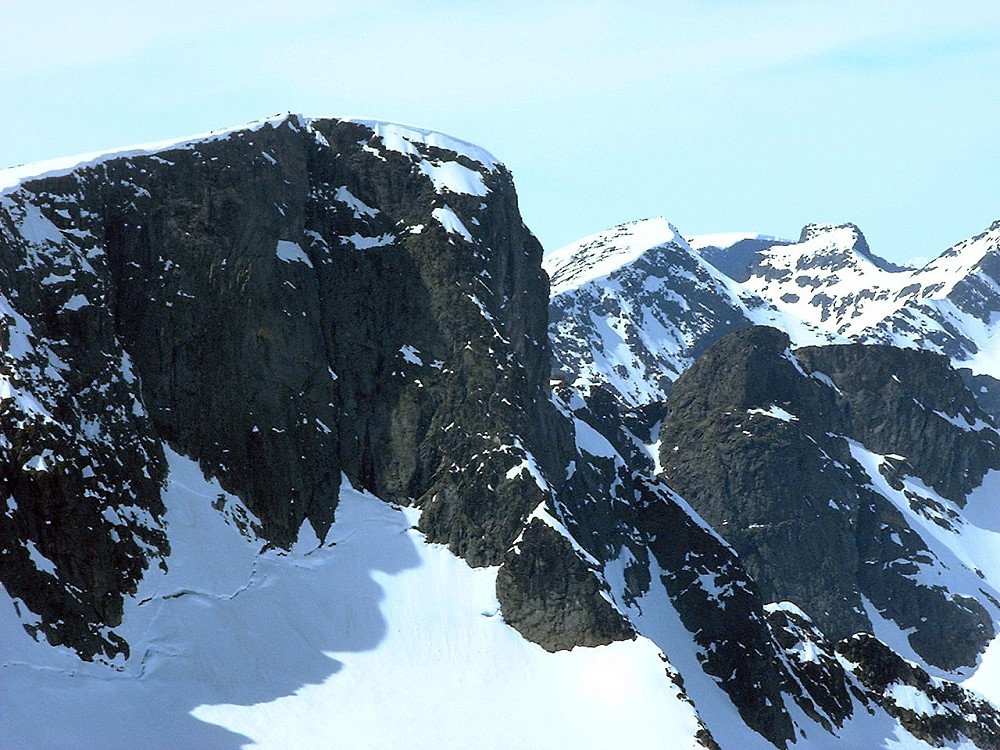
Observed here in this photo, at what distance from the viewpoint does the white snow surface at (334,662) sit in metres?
97.1

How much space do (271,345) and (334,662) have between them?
24.0 m

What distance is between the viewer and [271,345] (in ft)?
391

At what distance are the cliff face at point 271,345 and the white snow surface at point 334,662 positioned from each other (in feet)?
7.49

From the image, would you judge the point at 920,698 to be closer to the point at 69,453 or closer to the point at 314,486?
the point at 314,486

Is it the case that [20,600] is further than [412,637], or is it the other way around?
[412,637]

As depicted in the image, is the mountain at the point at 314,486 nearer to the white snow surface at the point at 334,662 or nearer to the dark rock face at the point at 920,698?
the white snow surface at the point at 334,662

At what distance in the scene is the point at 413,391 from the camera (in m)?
127

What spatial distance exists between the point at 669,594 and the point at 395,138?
153 feet

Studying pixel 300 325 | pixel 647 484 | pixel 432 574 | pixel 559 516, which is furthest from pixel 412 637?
pixel 647 484

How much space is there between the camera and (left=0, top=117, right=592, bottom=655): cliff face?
10112 cm

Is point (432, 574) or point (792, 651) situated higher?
point (432, 574)

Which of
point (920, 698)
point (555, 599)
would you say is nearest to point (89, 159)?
Result: point (555, 599)

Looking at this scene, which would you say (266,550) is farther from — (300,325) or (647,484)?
(647,484)

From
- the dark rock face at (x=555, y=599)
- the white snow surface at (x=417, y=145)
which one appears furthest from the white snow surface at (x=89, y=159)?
the dark rock face at (x=555, y=599)
